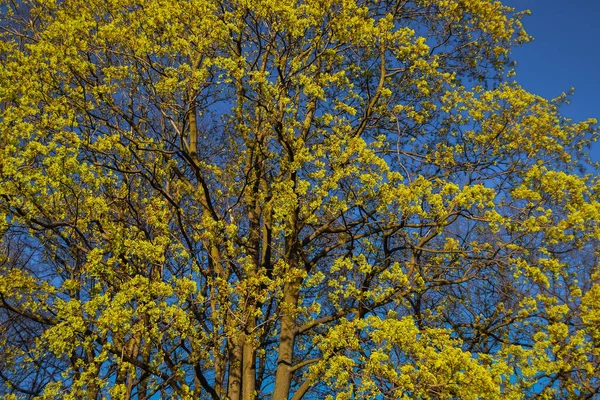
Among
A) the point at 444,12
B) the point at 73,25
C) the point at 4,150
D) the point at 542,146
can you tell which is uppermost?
the point at 444,12

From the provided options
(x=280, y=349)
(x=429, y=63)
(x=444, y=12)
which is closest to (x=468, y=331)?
(x=280, y=349)

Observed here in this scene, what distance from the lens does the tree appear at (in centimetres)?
741

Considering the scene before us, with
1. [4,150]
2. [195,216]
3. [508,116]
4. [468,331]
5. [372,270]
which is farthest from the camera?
[195,216]

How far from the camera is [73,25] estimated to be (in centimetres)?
842

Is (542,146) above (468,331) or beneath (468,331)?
above

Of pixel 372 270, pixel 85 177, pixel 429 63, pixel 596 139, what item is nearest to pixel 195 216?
pixel 85 177

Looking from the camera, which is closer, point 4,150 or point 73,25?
point 4,150

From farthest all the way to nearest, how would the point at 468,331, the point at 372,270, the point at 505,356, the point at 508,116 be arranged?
the point at 468,331, the point at 508,116, the point at 372,270, the point at 505,356

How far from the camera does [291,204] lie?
27.7 feet

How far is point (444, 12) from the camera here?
36.2ft

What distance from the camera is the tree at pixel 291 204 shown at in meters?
7.41

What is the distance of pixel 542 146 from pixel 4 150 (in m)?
9.13

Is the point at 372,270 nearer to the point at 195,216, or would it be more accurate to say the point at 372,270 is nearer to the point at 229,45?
the point at 195,216

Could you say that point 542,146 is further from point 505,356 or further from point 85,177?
point 85,177
